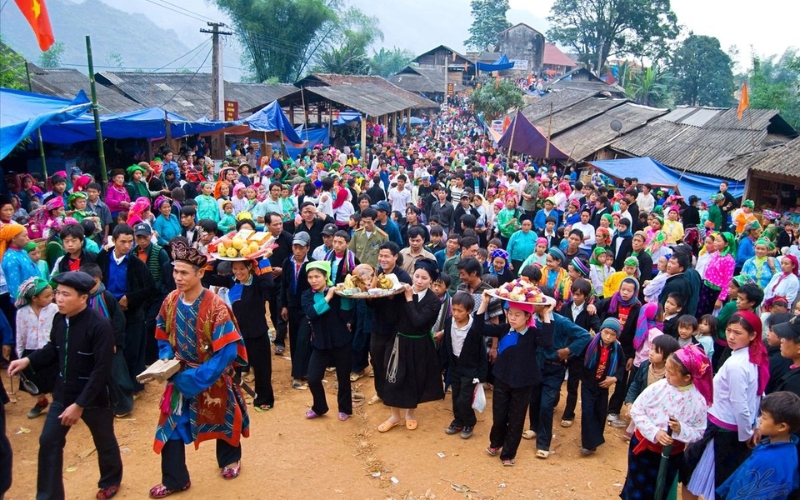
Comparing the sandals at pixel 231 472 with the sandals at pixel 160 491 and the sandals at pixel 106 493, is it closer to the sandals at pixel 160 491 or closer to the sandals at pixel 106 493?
the sandals at pixel 160 491

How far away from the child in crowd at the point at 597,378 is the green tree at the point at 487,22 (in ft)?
252

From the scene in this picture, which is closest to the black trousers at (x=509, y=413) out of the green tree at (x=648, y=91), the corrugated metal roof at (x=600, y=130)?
the corrugated metal roof at (x=600, y=130)

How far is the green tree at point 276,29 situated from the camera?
45156mm

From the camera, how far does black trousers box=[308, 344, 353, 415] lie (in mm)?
5309

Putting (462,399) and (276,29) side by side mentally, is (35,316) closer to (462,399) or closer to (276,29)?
(462,399)

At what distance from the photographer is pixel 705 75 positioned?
47875mm

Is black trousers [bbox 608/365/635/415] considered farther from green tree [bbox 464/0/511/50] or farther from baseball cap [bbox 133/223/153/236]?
green tree [bbox 464/0/511/50]

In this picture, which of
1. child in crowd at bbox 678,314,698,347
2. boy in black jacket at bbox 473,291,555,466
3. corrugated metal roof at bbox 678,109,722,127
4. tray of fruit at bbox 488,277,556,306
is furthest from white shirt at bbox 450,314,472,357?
corrugated metal roof at bbox 678,109,722,127

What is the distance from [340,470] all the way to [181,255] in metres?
2.08

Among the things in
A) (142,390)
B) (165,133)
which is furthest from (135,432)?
(165,133)

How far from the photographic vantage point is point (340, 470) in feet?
15.3

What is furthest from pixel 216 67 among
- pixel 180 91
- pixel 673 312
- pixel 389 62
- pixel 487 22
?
pixel 487 22

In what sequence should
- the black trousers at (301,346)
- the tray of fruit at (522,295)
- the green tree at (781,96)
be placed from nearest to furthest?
the tray of fruit at (522,295)
the black trousers at (301,346)
the green tree at (781,96)

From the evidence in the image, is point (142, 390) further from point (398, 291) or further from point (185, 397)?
point (398, 291)
